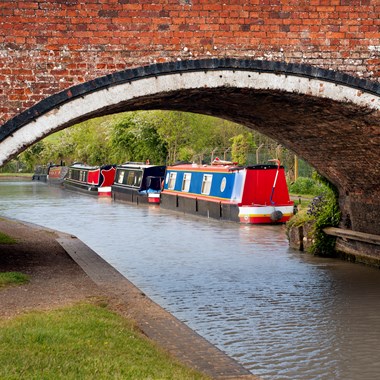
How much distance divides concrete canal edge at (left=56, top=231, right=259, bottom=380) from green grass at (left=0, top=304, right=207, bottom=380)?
0.93ft

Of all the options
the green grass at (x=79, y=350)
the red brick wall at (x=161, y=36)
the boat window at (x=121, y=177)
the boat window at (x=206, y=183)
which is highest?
the red brick wall at (x=161, y=36)

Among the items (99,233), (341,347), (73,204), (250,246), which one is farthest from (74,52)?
(73,204)

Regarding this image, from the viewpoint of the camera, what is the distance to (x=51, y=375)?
5359 millimetres

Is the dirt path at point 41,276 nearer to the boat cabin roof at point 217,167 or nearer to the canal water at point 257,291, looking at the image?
the canal water at point 257,291

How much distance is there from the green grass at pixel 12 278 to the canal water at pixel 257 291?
1690 mm

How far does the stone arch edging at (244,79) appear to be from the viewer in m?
8.70

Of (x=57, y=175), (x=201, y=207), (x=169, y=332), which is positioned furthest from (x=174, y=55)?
(x=57, y=175)

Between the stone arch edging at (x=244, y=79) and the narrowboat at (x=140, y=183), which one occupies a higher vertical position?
the stone arch edging at (x=244, y=79)

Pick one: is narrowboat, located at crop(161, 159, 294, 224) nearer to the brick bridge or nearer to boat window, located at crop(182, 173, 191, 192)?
boat window, located at crop(182, 173, 191, 192)

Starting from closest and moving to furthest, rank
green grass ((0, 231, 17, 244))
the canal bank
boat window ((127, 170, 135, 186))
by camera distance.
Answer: the canal bank, green grass ((0, 231, 17, 244)), boat window ((127, 170, 135, 186))

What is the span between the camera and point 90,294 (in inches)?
360

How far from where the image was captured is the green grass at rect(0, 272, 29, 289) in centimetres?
956

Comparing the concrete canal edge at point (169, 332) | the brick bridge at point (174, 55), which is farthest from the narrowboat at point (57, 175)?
the brick bridge at point (174, 55)

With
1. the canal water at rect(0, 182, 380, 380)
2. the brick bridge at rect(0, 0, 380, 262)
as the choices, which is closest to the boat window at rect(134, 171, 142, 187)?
the canal water at rect(0, 182, 380, 380)
